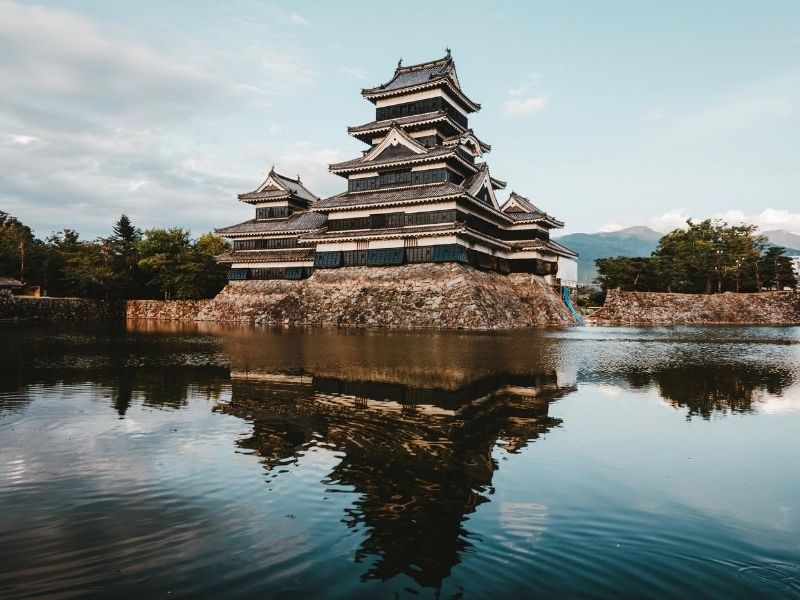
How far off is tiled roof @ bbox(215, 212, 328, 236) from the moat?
139 feet

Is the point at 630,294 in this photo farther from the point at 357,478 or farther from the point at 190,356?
the point at 357,478

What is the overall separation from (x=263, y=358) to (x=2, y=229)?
66.8 meters

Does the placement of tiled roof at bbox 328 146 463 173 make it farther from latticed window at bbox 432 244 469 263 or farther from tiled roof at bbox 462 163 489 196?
latticed window at bbox 432 244 469 263

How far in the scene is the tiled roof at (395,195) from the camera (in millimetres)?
42531

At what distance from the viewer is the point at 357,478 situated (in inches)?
244

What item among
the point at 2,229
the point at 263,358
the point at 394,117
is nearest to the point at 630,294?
the point at 394,117

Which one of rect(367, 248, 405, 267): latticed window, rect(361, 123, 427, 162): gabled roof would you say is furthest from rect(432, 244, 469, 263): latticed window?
rect(361, 123, 427, 162): gabled roof

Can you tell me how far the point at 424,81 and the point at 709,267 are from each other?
40961mm

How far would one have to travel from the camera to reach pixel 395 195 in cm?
4556

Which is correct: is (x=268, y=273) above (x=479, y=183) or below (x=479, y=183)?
below

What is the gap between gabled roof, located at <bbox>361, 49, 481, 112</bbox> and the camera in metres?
48.2

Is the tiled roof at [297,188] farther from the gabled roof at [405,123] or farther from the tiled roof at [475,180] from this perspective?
the tiled roof at [475,180]

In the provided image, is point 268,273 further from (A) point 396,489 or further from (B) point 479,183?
(A) point 396,489

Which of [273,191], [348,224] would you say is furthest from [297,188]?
[348,224]
